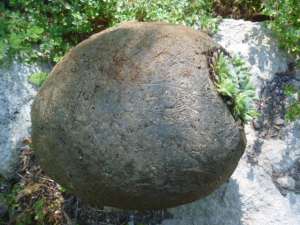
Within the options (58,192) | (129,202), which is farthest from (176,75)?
(58,192)

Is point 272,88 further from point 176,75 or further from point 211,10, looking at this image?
point 176,75

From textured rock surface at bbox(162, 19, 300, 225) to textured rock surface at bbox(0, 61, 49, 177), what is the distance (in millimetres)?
1341

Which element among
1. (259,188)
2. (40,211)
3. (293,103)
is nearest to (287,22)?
(293,103)

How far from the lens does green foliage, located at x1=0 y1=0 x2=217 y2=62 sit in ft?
12.0

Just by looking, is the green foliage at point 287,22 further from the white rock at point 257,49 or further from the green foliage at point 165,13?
the green foliage at point 165,13

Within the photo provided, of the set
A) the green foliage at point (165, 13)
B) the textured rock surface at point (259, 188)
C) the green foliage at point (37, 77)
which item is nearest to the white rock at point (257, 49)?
the textured rock surface at point (259, 188)

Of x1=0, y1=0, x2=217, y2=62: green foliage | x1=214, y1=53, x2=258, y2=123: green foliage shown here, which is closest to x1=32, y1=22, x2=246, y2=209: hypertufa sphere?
x1=214, y1=53, x2=258, y2=123: green foliage

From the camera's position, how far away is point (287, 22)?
359 cm

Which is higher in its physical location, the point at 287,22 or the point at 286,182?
the point at 287,22

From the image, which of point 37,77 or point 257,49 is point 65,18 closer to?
point 37,77

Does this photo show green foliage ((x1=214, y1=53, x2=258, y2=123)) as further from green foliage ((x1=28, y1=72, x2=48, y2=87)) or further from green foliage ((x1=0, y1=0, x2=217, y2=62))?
green foliage ((x1=28, y1=72, x2=48, y2=87))

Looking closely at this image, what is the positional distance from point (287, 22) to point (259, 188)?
1.34m

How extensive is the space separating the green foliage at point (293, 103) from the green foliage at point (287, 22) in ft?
1.07

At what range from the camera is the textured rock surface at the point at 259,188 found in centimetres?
335
